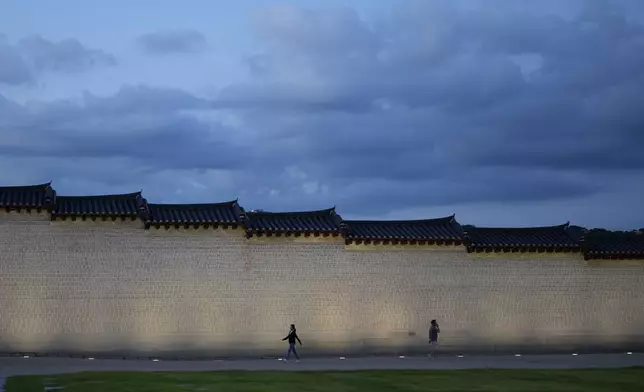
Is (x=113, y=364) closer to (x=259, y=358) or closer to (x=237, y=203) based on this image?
(x=259, y=358)

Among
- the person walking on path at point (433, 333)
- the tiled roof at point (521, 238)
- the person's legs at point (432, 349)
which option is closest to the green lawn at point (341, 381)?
Result: the person walking on path at point (433, 333)

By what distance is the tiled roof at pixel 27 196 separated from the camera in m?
34.6

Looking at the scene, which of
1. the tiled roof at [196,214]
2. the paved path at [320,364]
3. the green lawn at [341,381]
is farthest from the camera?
Answer: the tiled roof at [196,214]

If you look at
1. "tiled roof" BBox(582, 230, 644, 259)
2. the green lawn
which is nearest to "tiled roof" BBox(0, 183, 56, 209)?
the green lawn

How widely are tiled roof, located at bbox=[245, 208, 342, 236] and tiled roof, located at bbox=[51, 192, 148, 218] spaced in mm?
4180

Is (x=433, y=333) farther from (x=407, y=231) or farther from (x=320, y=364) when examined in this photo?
(x=320, y=364)

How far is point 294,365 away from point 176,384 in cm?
708

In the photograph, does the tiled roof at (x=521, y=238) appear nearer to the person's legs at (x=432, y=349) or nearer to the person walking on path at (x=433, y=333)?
the person walking on path at (x=433, y=333)

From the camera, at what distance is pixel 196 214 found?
3697 centimetres

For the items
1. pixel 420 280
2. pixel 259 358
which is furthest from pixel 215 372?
pixel 420 280

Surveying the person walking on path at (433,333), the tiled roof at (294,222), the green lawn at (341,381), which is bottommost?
the green lawn at (341,381)

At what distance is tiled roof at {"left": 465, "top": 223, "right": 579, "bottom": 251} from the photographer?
39.1 meters

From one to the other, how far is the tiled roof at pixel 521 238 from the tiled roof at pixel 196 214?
31.3 feet

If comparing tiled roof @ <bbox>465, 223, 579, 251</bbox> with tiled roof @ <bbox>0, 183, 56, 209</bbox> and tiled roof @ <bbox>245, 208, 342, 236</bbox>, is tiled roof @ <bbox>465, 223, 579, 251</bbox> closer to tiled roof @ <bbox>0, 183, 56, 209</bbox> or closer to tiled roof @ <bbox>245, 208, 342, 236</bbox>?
tiled roof @ <bbox>245, 208, 342, 236</bbox>
